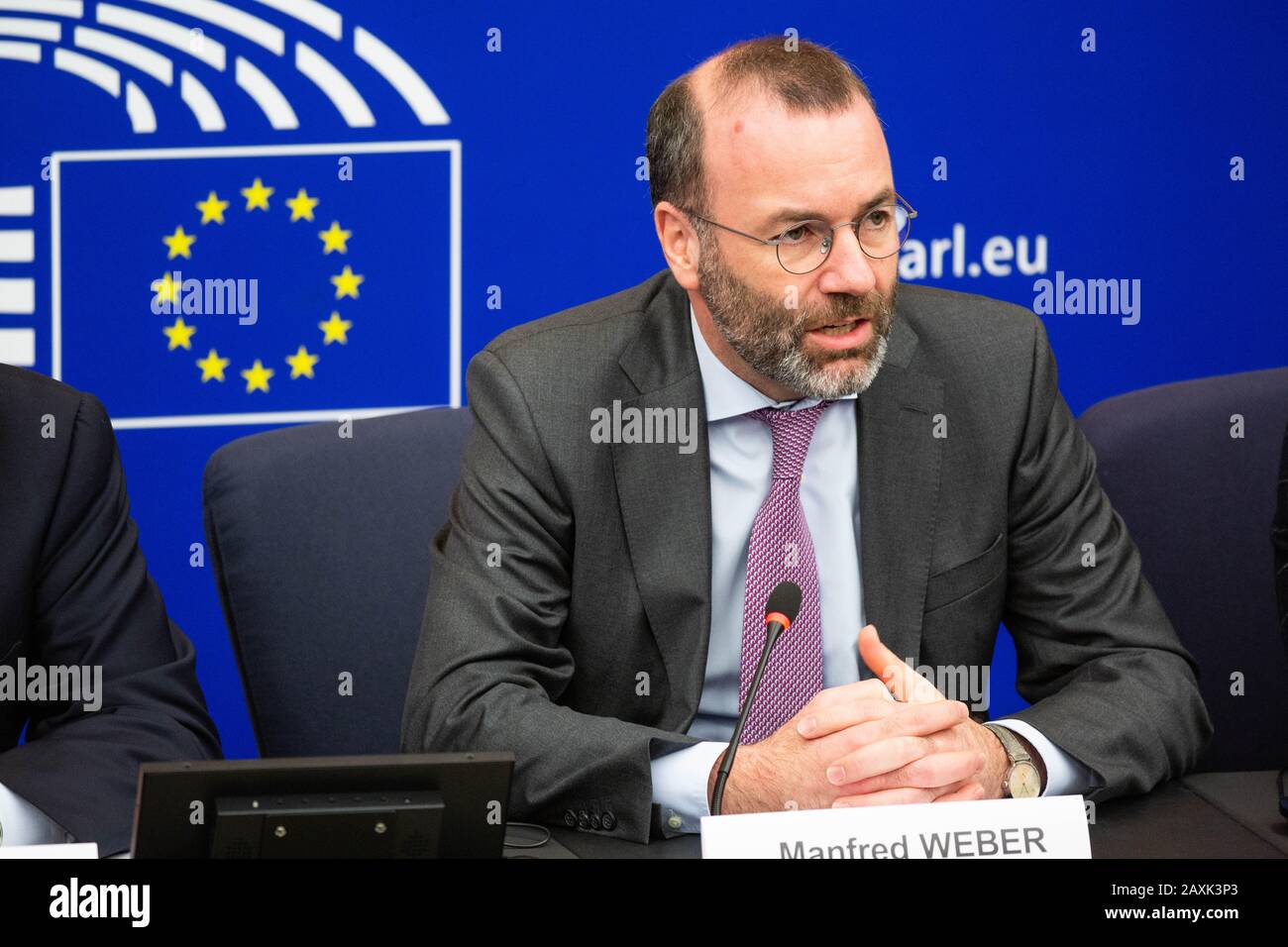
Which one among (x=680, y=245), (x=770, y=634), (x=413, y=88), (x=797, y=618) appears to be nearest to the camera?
(x=770, y=634)

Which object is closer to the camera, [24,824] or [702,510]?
[24,824]

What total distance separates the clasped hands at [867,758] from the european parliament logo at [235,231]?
2045 millimetres

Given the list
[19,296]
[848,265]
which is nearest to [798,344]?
[848,265]

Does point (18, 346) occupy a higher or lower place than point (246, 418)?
higher

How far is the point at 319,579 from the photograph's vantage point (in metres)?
2.31

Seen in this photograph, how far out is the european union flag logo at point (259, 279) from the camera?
3.63 meters

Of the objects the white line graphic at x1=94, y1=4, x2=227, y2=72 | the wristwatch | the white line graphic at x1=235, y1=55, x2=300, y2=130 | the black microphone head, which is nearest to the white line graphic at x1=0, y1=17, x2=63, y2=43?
the white line graphic at x1=94, y1=4, x2=227, y2=72

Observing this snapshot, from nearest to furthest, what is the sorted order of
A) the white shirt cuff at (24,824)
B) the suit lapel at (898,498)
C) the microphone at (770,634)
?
the microphone at (770,634) → the white shirt cuff at (24,824) → the suit lapel at (898,498)

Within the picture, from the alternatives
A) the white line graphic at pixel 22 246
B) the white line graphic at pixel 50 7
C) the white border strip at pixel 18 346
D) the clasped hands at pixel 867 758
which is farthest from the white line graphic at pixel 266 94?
the clasped hands at pixel 867 758

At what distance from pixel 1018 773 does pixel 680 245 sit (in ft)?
3.10

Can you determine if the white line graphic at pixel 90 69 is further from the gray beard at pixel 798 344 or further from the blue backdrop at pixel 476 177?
the gray beard at pixel 798 344

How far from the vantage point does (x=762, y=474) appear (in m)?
2.17

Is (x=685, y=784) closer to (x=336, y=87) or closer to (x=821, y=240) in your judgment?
(x=821, y=240)
